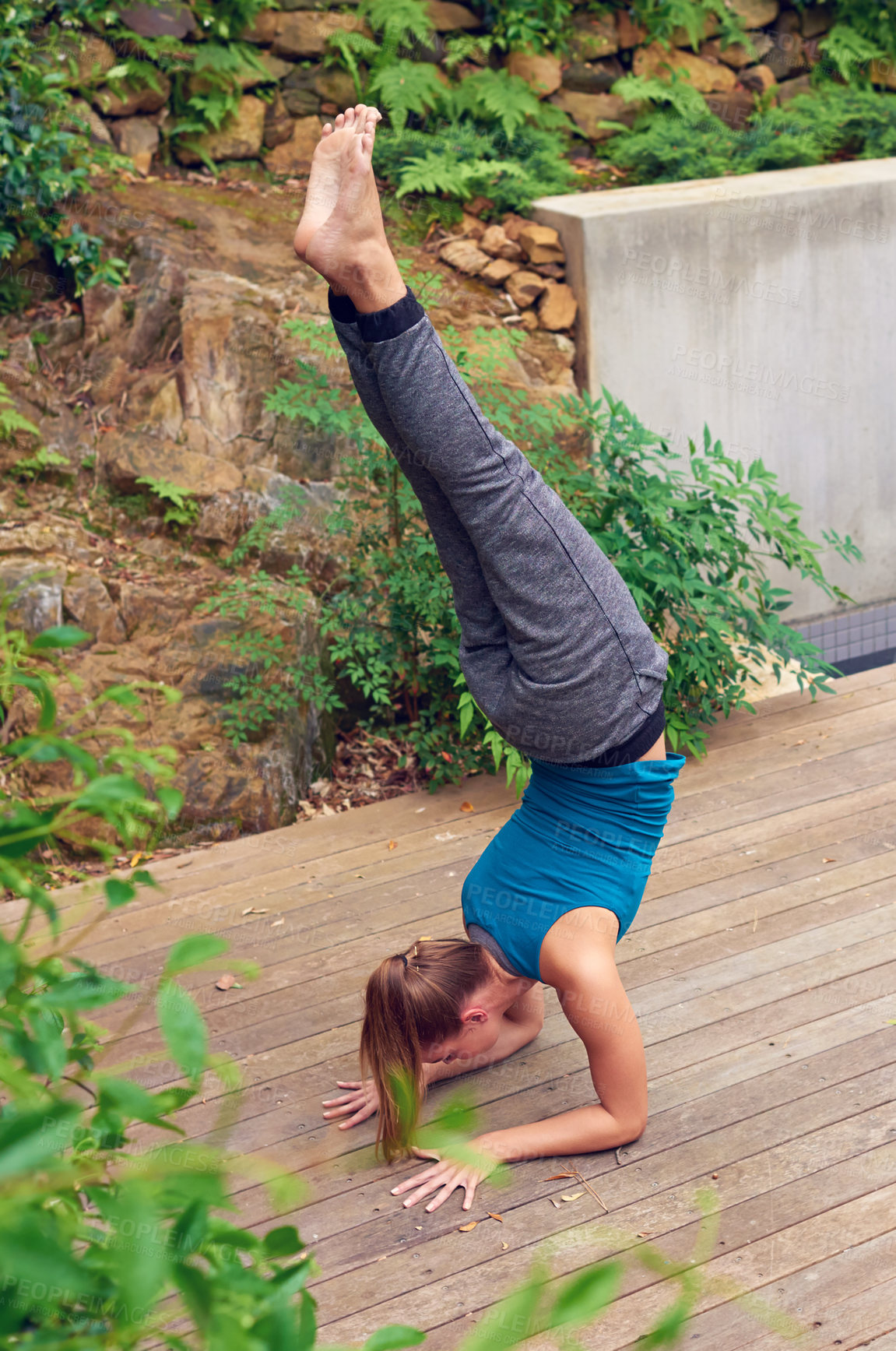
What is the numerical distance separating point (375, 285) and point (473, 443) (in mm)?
267

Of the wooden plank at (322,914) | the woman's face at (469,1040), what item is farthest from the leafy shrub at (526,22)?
the woman's face at (469,1040)

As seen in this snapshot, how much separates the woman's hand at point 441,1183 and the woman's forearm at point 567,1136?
0.19ft

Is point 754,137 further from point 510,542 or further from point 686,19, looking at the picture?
point 510,542

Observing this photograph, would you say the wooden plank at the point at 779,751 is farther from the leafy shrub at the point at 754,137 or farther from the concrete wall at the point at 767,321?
the leafy shrub at the point at 754,137

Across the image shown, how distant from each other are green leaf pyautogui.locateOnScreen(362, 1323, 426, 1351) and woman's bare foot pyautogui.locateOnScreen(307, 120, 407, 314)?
146cm

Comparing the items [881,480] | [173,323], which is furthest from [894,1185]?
[881,480]

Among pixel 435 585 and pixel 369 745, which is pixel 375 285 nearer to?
pixel 435 585

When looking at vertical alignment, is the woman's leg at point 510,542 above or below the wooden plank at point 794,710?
above

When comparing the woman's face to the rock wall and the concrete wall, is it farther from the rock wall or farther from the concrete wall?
the concrete wall

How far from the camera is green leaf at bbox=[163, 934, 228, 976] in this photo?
53 centimetres

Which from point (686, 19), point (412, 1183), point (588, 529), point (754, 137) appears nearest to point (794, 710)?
point (588, 529)

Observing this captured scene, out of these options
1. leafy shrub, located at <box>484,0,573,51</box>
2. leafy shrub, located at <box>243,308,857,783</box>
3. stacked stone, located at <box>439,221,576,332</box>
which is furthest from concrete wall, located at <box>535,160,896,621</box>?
leafy shrub, located at <box>243,308,857,783</box>

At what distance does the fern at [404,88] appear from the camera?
18.0 feet

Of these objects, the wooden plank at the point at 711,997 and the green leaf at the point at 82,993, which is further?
the wooden plank at the point at 711,997
